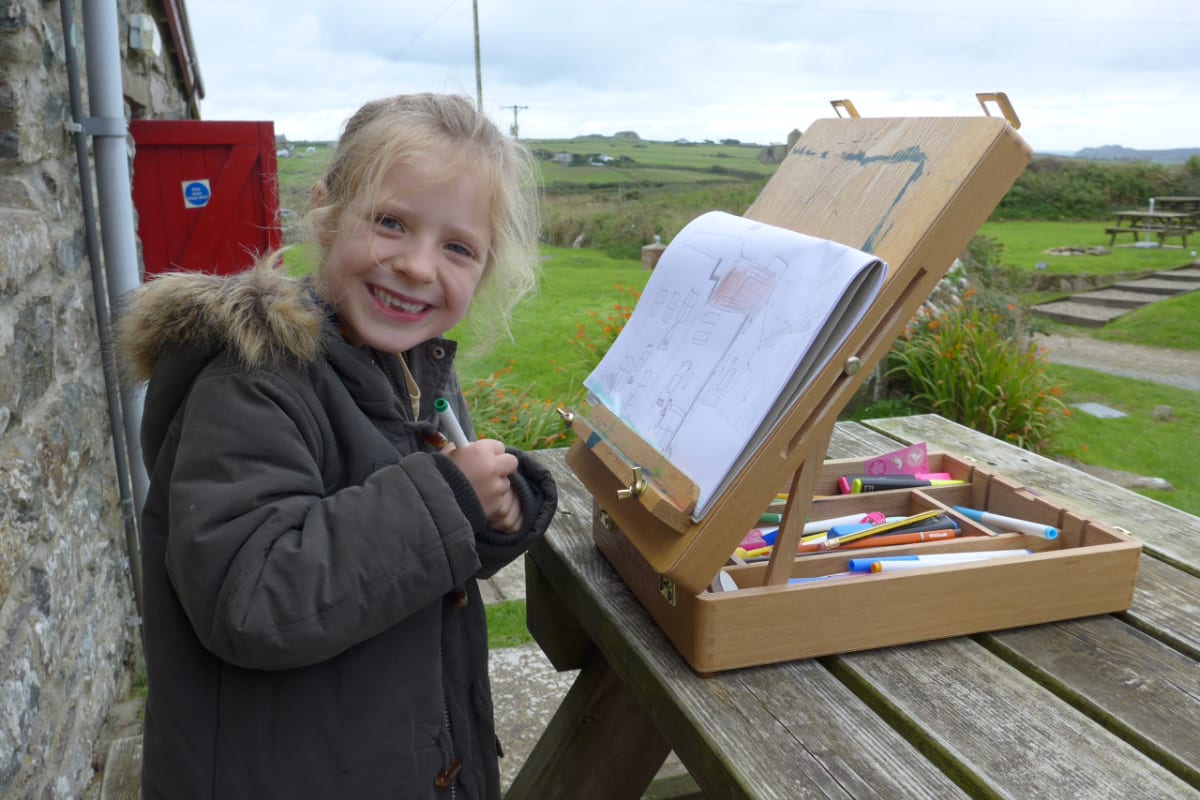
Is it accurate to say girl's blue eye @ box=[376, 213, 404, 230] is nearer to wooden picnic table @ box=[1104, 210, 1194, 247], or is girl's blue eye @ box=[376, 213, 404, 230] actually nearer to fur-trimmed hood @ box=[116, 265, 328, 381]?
fur-trimmed hood @ box=[116, 265, 328, 381]

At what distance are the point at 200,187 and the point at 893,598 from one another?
3131 mm

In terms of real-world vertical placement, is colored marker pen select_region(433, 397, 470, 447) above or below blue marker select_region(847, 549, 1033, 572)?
above

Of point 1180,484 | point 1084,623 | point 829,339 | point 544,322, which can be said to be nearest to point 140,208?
point 829,339

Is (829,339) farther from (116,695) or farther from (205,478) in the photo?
(116,695)

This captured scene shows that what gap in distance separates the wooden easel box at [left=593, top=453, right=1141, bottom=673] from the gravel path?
22.2 ft

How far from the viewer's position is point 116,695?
2744mm

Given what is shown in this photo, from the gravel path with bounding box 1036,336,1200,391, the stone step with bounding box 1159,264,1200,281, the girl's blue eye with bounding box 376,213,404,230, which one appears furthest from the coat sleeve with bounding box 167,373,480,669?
the stone step with bounding box 1159,264,1200,281

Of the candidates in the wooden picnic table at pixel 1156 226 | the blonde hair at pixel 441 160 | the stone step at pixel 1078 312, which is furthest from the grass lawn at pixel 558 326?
the wooden picnic table at pixel 1156 226

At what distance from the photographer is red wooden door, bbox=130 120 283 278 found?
139 inches

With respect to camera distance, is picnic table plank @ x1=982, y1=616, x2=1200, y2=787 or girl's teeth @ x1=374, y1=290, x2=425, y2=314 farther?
girl's teeth @ x1=374, y1=290, x2=425, y2=314

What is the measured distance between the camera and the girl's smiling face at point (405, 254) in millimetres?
1409

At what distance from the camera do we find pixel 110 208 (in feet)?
9.30

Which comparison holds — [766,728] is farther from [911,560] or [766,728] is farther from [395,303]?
[395,303]

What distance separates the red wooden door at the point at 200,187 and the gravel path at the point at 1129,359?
620cm
